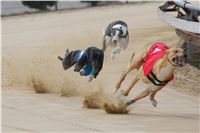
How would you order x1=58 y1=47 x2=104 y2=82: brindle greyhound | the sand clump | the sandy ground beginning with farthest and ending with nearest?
the sand clump
x1=58 y1=47 x2=104 y2=82: brindle greyhound
the sandy ground

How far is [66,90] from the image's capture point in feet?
32.6

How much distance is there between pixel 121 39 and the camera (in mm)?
8227

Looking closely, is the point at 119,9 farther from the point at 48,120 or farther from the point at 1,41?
the point at 48,120

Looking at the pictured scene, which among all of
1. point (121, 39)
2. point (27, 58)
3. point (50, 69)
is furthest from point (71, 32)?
point (121, 39)

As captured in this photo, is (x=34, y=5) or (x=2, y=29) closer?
(x=2, y=29)

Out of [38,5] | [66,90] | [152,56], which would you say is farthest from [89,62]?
[38,5]

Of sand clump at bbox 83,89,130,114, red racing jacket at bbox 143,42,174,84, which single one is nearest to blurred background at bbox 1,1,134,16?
sand clump at bbox 83,89,130,114

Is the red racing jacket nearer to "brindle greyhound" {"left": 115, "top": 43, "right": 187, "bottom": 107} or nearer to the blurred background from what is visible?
"brindle greyhound" {"left": 115, "top": 43, "right": 187, "bottom": 107}

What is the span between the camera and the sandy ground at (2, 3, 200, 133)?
7.83m

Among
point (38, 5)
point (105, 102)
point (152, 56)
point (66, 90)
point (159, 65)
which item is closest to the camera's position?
point (159, 65)

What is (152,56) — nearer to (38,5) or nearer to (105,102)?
(105,102)

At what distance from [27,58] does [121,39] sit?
5330 mm

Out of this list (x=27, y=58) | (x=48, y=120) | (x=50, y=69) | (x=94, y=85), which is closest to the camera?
(x=48, y=120)

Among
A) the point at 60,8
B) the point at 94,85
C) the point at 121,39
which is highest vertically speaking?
the point at 121,39
